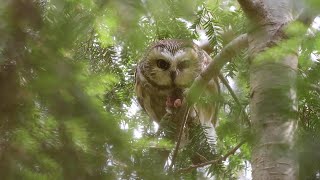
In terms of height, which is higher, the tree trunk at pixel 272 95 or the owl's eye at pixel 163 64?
the owl's eye at pixel 163 64

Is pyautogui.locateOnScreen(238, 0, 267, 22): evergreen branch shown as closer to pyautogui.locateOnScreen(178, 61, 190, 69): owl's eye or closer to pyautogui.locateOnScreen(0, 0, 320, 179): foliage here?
pyautogui.locateOnScreen(0, 0, 320, 179): foliage

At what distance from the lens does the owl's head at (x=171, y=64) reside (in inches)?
139

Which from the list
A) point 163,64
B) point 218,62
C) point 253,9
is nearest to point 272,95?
point 253,9

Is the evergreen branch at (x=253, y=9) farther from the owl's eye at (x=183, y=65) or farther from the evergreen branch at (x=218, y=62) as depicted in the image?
the owl's eye at (x=183, y=65)

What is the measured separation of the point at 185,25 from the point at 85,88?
145 centimetres

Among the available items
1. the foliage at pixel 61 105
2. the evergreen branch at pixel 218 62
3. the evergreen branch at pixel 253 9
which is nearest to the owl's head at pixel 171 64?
the evergreen branch at pixel 218 62

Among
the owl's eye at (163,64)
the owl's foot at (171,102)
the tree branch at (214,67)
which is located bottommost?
the tree branch at (214,67)

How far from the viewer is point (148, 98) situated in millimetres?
3607

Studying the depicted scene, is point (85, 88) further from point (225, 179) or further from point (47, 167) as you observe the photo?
point (225, 179)

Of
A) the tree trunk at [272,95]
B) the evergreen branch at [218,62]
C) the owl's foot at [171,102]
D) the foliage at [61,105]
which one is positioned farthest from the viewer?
the owl's foot at [171,102]

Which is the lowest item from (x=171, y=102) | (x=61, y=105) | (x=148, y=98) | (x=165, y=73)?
(x=61, y=105)

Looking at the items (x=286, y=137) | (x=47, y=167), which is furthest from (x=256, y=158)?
(x=47, y=167)

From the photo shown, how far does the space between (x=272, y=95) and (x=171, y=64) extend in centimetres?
232

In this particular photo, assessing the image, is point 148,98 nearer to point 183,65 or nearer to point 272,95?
point 183,65
